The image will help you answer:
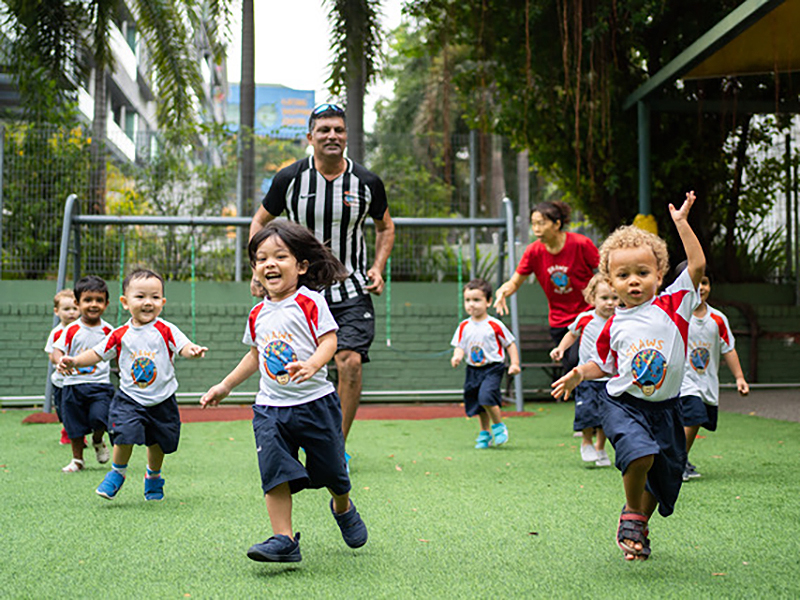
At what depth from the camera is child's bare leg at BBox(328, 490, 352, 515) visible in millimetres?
3330

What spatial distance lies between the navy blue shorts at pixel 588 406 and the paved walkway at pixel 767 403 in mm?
3351

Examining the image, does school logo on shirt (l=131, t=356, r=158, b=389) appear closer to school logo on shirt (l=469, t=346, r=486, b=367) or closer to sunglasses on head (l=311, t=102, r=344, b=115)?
sunglasses on head (l=311, t=102, r=344, b=115)

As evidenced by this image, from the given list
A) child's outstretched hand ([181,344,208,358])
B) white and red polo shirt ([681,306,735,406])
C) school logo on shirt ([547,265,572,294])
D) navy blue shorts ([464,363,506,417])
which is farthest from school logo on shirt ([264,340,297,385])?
school logo on shirt ([547,265,572,294])

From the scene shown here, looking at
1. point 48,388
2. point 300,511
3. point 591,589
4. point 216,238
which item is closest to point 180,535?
point 300,511

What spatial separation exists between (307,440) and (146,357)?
1.76 m

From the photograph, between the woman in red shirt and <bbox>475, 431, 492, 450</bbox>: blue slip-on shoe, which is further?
<bbox>475, 431, 492, 450</bbox>: blue slip-on shoe

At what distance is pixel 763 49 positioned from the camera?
9.80m

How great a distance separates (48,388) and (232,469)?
396 centimetres

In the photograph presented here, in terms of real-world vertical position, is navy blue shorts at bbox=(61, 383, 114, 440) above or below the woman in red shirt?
below

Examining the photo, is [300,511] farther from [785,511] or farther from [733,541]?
[785,511]

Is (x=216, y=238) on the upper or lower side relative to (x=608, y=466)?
upper

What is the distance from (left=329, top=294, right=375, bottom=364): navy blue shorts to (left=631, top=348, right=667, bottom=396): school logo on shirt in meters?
2.09

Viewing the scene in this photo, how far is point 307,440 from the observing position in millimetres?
3268

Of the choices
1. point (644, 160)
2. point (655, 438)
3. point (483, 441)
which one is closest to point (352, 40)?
point (644, 160)
